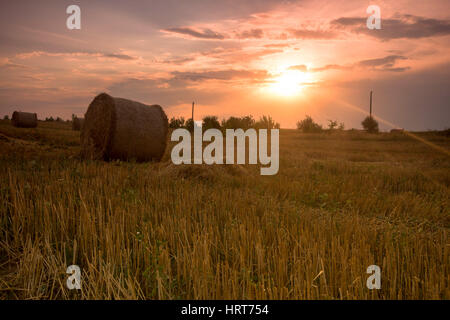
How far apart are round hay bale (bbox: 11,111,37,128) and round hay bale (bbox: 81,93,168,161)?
19.2 m

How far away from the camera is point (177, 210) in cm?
518

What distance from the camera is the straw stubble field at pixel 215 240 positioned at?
2.96m

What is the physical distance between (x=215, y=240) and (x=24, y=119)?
3023 cm

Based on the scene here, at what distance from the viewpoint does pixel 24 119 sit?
93.8 feet

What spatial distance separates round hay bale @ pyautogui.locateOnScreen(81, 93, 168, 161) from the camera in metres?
11.8

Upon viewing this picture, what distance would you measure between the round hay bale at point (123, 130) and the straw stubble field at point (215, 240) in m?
2.87

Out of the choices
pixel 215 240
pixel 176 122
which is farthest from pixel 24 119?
pixel 215 240

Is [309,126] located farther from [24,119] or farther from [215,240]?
[215,240]

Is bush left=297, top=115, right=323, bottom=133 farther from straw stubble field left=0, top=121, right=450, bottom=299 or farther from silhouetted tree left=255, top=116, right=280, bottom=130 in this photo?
straw stubble field left=0, top=121, right=450, bottom=299

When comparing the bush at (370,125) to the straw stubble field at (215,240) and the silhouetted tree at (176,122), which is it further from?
the straw stubble field at (215,240)

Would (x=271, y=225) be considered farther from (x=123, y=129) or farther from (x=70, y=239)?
(x=123, y=129)

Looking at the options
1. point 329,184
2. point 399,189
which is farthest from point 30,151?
point 399,189

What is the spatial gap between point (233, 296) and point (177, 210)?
271 cm

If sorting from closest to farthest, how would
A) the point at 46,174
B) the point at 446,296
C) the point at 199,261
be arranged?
1. the point at 446,296
2. the point at 199,261
3. the point at 46,174
